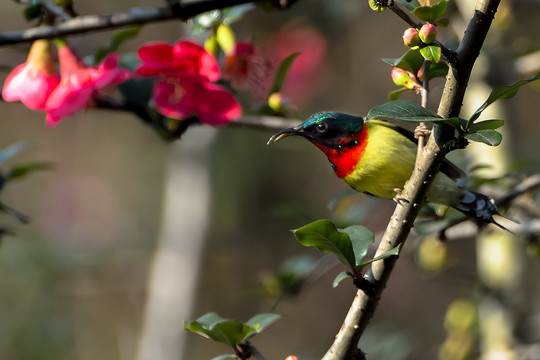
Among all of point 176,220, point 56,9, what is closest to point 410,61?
point 56,9

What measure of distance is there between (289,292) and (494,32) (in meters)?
1.02

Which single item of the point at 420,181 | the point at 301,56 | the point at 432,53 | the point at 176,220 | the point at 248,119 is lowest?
the point at 176,220

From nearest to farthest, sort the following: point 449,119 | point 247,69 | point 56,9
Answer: point 449,119, point 56,9, point 247,69

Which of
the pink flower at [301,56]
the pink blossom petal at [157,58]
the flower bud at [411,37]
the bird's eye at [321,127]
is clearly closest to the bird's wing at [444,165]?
the bird's eye at [321,127]

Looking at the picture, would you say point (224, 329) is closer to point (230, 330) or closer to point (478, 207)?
point (230, 330)

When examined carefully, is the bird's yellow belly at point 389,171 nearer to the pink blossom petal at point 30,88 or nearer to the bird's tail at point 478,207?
the bird's tail at point 478,207

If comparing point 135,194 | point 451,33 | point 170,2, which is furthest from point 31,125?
point 170,2

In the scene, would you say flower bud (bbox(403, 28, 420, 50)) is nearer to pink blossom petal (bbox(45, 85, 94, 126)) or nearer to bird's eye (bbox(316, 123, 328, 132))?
bird's eye (bbox(316, 123, 328, 132))

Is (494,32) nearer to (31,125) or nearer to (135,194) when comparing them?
(135,194)

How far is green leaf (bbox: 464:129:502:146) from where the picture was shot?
2.11ft

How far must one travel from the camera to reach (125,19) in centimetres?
90

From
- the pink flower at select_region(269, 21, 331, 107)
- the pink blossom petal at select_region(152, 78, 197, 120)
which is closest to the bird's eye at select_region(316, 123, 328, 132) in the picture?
the pink blossom petal at select_region(152, 78, 197, 120)

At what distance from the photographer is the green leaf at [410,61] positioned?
2.35 feet

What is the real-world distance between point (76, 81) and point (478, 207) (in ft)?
2.39
